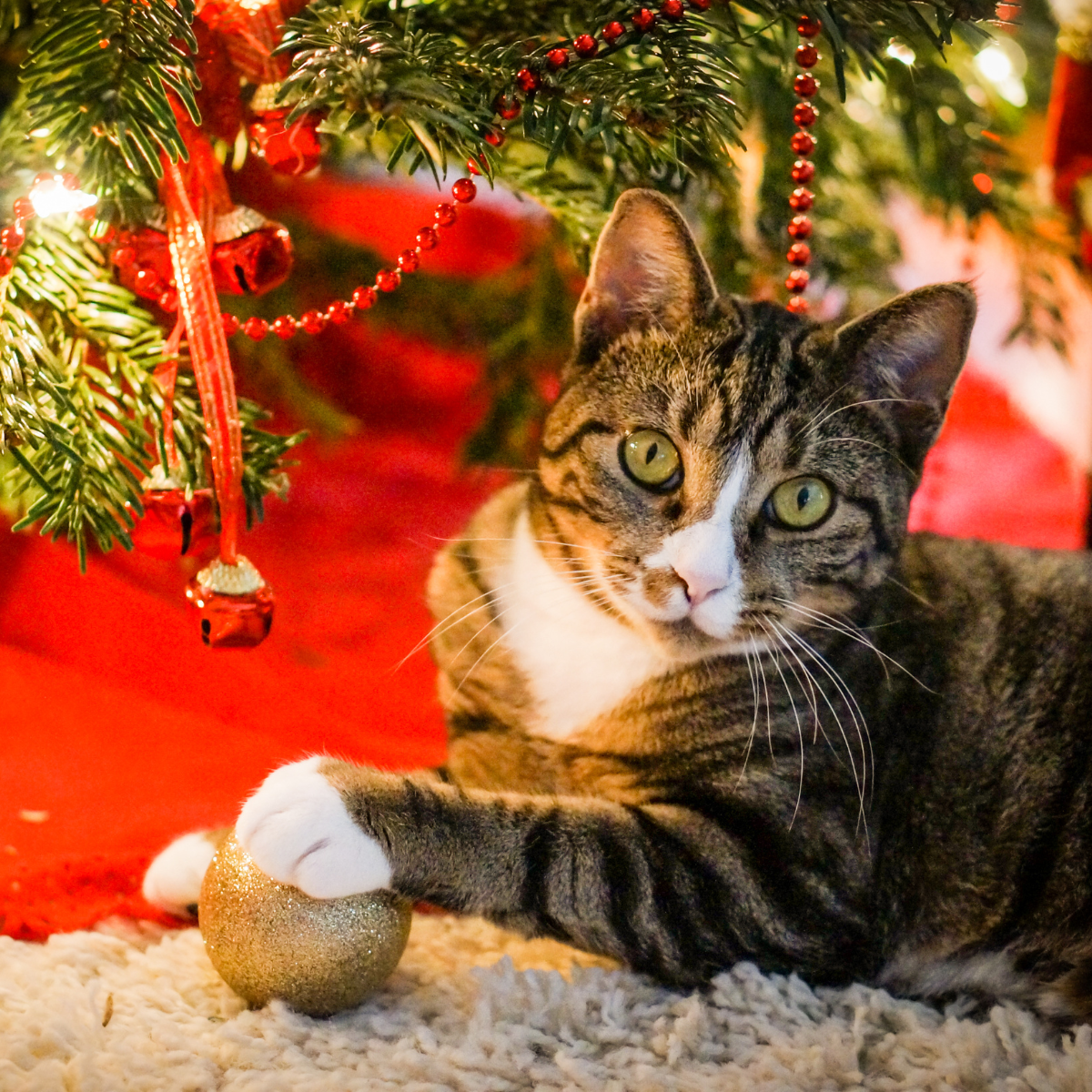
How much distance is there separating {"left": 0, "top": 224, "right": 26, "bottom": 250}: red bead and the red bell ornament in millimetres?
259

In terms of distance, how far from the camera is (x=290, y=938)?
2.43ft

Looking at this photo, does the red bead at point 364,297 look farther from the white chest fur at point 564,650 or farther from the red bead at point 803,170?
the red bead at point 803,170

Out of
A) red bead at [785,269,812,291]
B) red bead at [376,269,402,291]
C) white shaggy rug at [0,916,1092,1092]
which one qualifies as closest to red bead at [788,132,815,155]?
red bead at [785,269,812,291]

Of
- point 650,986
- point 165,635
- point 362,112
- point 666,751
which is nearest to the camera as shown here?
point 362,112

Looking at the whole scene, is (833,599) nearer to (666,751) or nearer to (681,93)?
(666,751)

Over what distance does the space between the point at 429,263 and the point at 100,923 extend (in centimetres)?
158

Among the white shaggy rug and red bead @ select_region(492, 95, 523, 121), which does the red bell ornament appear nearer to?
the white shaggy rug

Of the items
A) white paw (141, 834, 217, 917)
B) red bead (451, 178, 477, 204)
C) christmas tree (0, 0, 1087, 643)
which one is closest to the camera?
christmas tree (0, 0, 1087, 643)

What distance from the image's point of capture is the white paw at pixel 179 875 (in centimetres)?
89

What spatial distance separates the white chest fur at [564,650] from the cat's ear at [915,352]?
1.02ft

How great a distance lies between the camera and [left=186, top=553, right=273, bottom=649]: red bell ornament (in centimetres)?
77

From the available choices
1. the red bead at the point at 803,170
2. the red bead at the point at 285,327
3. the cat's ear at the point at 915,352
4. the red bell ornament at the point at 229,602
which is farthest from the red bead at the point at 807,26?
the red bell ornament at the point at 229,602

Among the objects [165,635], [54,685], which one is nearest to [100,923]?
[54,685]

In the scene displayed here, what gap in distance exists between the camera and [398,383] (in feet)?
7.48
